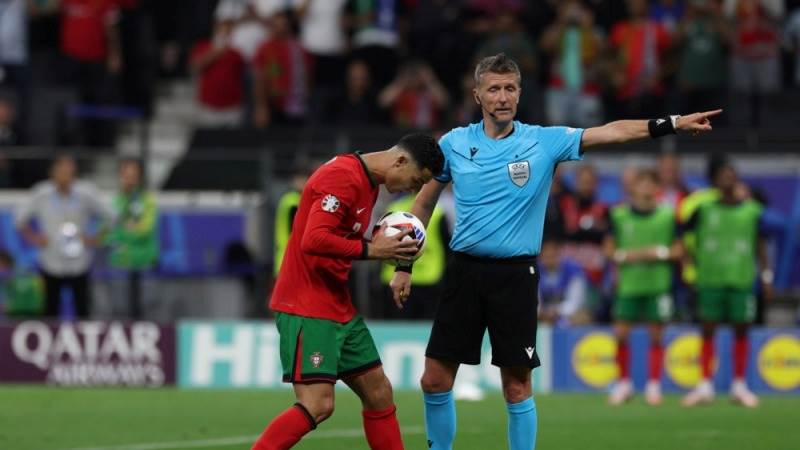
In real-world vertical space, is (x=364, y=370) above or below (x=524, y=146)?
below

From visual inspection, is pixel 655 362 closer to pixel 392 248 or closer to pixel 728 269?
pixel 728 269

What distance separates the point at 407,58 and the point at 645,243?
22.4ft

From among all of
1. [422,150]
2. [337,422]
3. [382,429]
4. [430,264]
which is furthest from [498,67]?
[430,264]

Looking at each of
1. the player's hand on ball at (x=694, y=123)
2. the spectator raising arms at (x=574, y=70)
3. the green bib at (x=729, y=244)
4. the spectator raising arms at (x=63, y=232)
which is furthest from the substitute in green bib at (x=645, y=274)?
the player's hand on ball at (x=694, y=123)

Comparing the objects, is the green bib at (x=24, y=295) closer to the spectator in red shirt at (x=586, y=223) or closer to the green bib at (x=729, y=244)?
the spectator in red shirt at (x=586, y=223)

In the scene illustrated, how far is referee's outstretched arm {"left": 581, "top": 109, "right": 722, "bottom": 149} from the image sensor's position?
9617 millimetres

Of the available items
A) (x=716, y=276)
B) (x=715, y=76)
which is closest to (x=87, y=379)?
(x=716, y=276)

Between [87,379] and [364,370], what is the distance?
915 centimetres

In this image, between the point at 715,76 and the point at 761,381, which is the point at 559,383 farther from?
the point at 715,76

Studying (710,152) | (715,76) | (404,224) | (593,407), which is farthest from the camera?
(715,76)

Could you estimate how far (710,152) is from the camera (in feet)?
65.3

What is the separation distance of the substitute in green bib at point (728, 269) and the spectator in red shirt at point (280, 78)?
6989 mm

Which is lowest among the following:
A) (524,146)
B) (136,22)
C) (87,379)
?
(87,379)

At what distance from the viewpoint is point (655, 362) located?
16.5 metres
